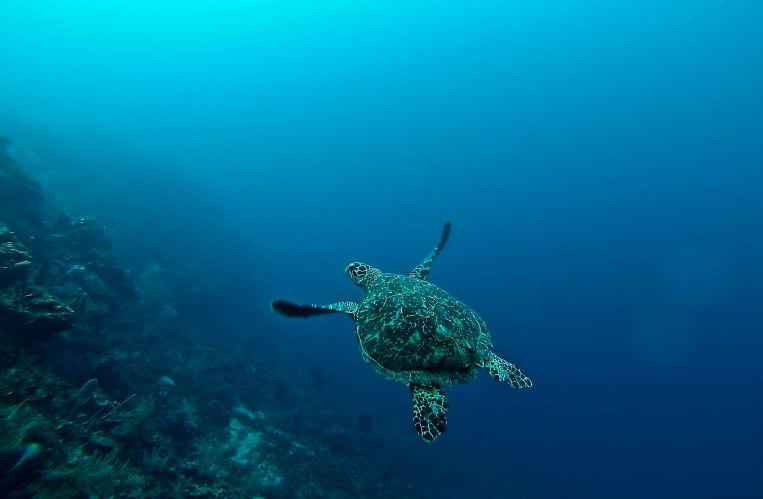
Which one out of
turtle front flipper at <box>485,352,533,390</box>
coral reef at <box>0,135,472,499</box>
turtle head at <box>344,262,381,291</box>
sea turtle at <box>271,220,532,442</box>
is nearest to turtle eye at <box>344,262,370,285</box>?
turtle head at <box>344,262,381,291</box>

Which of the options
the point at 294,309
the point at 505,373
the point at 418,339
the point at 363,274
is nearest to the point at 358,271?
the point at 363,274

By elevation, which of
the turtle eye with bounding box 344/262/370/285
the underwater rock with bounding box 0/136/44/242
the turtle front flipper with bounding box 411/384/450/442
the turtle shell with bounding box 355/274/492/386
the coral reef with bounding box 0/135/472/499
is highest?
the turtle eye with bounding box 344/262/370/285

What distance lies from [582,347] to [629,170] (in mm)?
44111

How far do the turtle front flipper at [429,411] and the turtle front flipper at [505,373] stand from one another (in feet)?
2.69

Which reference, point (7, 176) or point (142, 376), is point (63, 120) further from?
point (142, 376)

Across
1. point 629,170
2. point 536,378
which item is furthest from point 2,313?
point 629,170

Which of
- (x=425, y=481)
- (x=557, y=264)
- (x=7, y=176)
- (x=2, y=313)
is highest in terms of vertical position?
(x=557, y=264)

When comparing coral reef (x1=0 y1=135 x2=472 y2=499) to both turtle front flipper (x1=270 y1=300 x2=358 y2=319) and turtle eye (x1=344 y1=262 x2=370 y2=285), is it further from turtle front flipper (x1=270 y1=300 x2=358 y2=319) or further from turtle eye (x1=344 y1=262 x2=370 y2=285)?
turtle eye (x1=344 y1=262 x2=370 y2=285)

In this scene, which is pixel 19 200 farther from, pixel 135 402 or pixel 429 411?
pixel 429 411

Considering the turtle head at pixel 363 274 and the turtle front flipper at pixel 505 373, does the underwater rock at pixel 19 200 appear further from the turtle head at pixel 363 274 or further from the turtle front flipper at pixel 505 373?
the turtle front flipper at pixel 505 373

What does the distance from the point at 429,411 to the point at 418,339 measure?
0.76 meters

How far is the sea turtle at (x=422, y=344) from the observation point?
362 centimetres

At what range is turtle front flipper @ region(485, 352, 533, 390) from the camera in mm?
4125

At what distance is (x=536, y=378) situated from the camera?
32375mm
